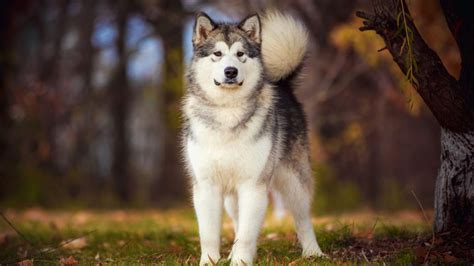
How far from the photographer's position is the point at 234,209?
4273mm

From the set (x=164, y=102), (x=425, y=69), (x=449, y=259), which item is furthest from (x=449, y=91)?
(x=164, y=102)

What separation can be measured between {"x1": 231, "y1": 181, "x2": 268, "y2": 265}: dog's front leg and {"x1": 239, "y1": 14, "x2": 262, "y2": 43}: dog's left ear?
3.57 ft

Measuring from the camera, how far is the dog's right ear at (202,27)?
→ 3.88 metres

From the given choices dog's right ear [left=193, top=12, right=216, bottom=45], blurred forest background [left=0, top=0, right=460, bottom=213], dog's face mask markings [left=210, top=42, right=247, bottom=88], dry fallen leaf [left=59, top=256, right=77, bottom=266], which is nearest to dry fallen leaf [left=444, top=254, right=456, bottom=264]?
dog's face mask markings [left=210, top=42, right=247, bottom=88]

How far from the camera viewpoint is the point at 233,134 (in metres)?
3.63

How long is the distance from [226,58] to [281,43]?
952 millimetres

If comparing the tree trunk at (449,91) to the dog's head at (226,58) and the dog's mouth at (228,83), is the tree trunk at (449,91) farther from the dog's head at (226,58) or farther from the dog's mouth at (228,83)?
the dog's mouth at (228,83)

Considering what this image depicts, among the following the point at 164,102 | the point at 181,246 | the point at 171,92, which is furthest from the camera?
the point at 164,102

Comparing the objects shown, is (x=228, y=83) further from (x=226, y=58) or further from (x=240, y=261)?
(x=240, y=261)

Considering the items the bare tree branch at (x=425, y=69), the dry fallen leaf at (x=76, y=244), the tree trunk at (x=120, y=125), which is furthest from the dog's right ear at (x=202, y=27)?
the tree trunk at (x=120, y=125)

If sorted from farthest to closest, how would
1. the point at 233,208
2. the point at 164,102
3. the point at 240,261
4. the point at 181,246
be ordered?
the point at 164,102 < the point at 181,246 < the point at 233,208 < the point at 240,261

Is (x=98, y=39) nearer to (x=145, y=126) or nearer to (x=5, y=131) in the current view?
(x=5, y=131)

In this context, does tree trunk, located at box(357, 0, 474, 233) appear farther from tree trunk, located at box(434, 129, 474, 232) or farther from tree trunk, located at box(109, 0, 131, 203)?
tree trunk, located at box(109, 0, 131, 203)

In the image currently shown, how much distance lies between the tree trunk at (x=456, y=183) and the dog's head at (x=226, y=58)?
1.43 meters
